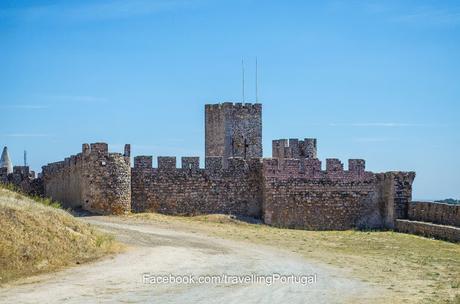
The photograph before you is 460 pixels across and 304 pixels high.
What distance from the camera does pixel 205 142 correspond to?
45406 mm

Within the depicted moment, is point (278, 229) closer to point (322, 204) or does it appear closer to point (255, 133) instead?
point (322, 204)

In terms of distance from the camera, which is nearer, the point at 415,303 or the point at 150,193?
the point at 415,303

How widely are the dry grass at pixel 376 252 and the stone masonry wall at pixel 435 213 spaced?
1.54 metres

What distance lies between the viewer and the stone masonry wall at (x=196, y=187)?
3272cm

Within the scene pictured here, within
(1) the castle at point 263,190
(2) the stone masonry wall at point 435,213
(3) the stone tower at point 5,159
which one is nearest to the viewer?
(2) the stone masonry wall at point 435,213

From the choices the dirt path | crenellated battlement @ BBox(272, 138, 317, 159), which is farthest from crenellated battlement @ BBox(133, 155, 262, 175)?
the dirt path

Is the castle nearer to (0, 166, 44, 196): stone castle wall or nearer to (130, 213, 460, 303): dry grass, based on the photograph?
(130, 213, 460, 303): dry grass

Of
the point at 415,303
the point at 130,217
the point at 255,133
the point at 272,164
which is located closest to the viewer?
the point at 415,303

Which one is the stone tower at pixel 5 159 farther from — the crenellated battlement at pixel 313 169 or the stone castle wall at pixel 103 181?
the crenellated battlement at pixel 313 169

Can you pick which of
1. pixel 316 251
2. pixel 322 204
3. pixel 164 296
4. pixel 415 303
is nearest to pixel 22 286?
pixel 164 296

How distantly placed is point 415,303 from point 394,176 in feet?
63.2

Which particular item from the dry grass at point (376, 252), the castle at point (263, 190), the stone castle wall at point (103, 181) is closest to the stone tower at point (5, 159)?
the castle at point (263, 190)

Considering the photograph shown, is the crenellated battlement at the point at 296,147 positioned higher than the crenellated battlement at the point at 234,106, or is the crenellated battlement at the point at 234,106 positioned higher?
the crenellated battlement at the point at 234,106

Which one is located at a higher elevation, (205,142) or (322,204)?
(205,142)
